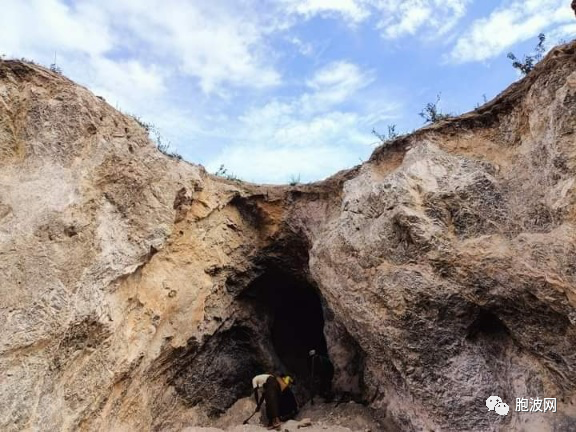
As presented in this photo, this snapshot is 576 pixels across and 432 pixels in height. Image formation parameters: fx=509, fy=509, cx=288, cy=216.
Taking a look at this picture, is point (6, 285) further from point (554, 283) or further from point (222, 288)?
point (554, 283)

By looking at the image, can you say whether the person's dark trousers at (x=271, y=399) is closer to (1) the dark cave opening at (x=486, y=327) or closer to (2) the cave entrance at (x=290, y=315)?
(2) the cave entrance at (x=290, y=315)

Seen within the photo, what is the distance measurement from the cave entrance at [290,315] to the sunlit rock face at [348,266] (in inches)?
60.0

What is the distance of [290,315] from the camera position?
998cm

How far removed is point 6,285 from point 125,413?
2.20 metres

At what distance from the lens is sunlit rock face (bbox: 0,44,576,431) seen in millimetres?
4762

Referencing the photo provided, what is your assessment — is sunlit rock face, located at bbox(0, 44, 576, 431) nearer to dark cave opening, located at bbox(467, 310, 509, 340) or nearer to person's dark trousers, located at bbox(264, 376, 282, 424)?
dark cave opening, located at bbox(467, 310, 509, 340)

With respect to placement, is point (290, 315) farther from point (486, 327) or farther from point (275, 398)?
point (486, 327)

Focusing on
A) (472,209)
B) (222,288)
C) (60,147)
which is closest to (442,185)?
(472,209)

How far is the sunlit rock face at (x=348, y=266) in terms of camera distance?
4.76 metres

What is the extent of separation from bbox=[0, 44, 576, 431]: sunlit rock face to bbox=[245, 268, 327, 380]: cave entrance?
5.00 ft

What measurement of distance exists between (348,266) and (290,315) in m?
3.90

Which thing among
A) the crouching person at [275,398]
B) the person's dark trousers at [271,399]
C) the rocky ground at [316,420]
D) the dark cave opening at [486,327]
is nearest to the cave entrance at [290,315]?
the crouching person at [275,398]

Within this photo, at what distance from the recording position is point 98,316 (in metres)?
5.20

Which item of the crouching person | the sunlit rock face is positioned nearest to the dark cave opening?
the sunlit rock face
